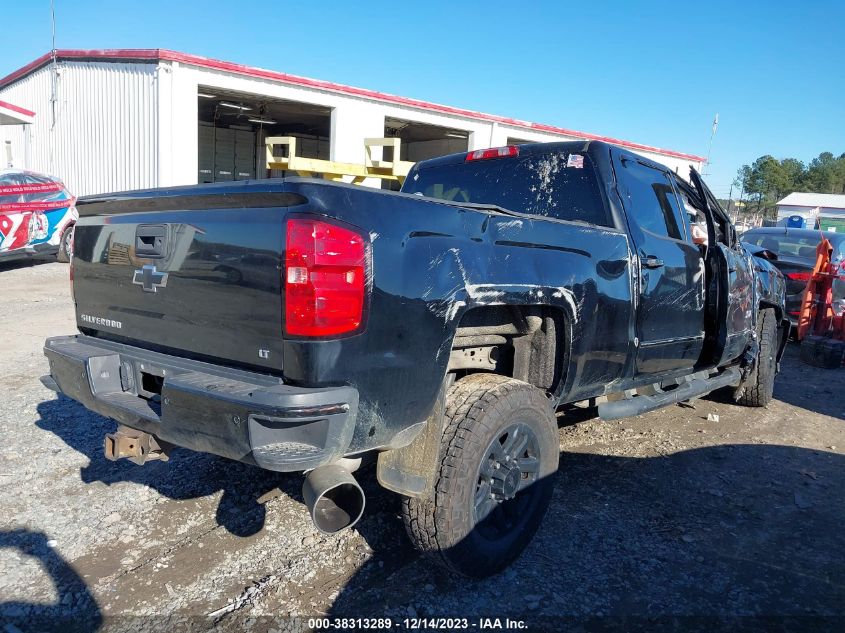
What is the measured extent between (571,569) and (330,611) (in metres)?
1.19

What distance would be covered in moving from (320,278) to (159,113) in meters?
12.4

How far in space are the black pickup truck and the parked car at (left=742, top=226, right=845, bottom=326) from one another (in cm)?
622

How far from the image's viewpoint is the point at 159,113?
13.0 m

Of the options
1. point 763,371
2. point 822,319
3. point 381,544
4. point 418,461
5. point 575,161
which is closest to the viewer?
point 418,461

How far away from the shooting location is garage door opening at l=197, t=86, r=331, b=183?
71.9ft

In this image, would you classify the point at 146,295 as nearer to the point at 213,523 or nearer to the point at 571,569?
the point at 213,523

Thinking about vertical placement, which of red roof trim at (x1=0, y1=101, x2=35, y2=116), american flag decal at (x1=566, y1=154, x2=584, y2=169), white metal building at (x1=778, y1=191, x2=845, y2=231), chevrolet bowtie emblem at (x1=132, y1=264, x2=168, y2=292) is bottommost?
chevrolet bowtie emblem at (x1=132, y1=264, x2=168, y2=292)

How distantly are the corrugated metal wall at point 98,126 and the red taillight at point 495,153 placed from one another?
10544 millimetres

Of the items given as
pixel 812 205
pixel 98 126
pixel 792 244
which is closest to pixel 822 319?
pixel 792 244

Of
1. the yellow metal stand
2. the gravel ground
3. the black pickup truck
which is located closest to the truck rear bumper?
the black pickup truck

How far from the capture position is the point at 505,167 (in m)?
4.36

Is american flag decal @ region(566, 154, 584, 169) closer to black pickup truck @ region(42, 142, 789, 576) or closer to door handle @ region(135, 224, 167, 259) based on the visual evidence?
black pickup truck @ region(42, 142, 789, 576)

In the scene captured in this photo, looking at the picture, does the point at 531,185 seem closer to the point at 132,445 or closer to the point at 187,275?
the point at 187,275

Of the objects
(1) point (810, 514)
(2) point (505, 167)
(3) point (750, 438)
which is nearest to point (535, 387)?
(2) point (505, 167)
